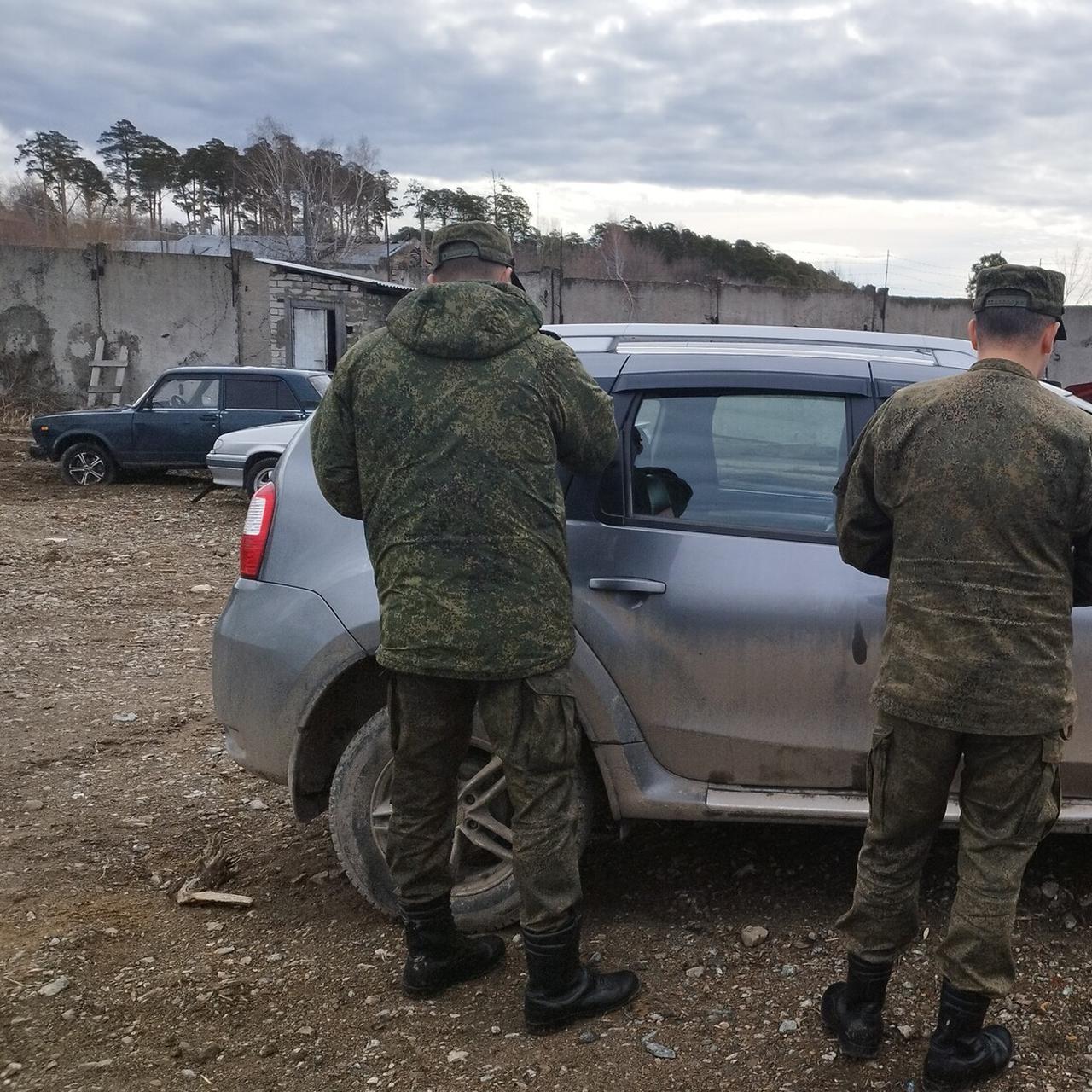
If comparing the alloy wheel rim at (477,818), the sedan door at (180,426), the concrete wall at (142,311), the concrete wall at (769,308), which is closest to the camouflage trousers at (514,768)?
the alloy wheel rim at (477,818)

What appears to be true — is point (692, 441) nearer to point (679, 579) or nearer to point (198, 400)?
point (679, 579)

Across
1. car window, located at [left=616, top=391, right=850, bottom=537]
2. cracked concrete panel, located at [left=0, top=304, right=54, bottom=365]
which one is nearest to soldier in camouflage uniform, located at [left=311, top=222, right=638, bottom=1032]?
car window, located at [left=616, top=391, right=850, bottom=537]

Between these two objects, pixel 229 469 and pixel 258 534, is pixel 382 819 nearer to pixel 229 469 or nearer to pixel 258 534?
pixel 258 534

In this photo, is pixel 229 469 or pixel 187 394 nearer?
pixel 229 469

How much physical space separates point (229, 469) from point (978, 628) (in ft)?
35.5

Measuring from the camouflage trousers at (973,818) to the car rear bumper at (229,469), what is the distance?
10.5 m

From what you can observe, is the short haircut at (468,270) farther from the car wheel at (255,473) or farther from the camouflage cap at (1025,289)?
the car wheel at (255,473)

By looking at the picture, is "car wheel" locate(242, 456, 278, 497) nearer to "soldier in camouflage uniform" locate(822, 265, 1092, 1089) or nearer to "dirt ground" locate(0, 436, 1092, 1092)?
"dirt ground" locate(0, 436, 1092, 1092)

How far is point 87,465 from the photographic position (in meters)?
14.0

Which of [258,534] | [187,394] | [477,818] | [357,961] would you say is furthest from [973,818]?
[187,394]

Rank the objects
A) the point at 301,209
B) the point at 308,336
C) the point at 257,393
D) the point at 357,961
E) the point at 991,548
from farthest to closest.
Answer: the point at 301,209 < the point at 308,336 < the point at 257,393 < the point at 357,961 < the point at 991,548

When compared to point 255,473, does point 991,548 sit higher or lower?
higher

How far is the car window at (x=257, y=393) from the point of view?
13750 millimetres

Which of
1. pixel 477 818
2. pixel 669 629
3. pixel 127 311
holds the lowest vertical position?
pixel 477 818
